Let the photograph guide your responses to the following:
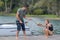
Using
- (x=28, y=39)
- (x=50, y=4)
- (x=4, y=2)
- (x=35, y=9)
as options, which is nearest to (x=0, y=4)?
(x=4, y=2)

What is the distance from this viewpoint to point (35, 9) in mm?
68000

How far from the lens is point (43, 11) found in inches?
2645

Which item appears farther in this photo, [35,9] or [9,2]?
[9,2]

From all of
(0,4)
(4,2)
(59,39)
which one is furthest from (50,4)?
(59,39)

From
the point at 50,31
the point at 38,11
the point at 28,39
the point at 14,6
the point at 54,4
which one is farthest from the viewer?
the point at 14,6

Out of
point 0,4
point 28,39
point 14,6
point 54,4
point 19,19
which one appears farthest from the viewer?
point 14,6

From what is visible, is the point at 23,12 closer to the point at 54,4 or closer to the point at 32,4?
the point at 54,4

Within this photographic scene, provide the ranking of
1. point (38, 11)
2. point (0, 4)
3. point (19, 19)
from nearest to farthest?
1. point (19, 19)
2. point (38, 11)
3. point (0, 4)

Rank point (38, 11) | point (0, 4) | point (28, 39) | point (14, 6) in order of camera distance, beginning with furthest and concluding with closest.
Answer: point (14, 6), point (0, 4), point (38, 11), point (28, 39)

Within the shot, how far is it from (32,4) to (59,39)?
5757cm

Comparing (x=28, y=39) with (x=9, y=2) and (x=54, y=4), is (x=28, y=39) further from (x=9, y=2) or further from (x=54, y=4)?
(x=9, y=2)

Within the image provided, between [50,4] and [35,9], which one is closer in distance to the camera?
[50,4]

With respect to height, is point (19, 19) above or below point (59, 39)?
above

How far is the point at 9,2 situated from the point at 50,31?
69421mm
